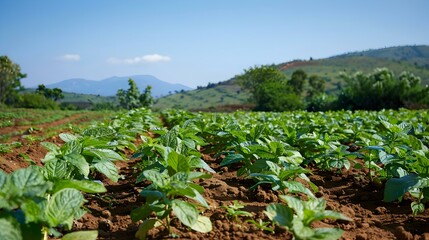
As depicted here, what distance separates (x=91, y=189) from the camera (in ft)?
6.46

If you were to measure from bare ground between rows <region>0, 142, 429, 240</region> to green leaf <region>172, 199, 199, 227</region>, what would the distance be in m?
0.26

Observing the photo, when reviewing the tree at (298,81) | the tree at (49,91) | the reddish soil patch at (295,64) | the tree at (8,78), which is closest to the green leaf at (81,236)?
the tree at (8,78)

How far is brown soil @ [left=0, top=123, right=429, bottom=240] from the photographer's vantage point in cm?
235

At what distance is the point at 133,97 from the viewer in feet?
171

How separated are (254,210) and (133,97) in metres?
50.9

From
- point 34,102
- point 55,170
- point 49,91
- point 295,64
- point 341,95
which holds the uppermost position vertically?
point 295,64

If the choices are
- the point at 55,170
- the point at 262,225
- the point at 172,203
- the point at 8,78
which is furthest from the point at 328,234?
the point at 8,78

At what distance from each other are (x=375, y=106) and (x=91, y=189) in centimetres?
3337

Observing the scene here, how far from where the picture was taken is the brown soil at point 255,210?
7.72ft

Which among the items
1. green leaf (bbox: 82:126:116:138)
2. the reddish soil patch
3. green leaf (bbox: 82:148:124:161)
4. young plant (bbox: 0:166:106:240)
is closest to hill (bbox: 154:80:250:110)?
the reddish soil patch

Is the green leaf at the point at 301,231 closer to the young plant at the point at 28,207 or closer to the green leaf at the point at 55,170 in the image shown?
the young plant at the point at 28,207

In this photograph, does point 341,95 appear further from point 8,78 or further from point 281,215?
point 8,78

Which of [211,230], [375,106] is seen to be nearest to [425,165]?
[211,230]

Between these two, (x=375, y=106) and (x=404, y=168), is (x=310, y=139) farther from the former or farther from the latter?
(x=375, y=106)
